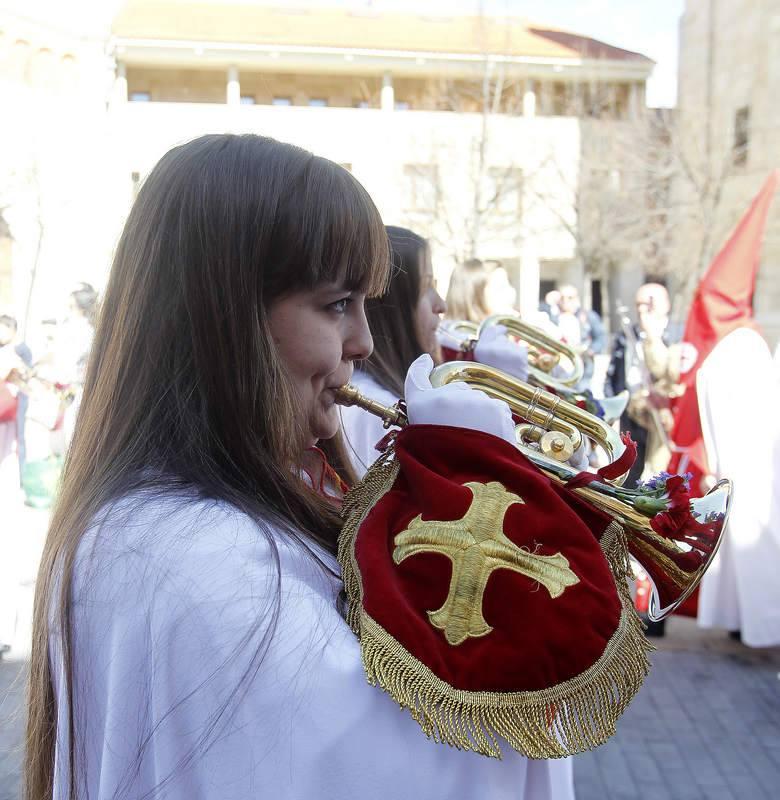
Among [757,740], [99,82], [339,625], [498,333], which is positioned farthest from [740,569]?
[99,82]

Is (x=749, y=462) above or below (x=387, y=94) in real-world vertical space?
below

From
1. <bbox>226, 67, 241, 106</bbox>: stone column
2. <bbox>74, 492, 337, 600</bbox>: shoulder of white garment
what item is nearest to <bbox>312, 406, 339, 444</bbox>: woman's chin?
<bbox>74, 492, 337, 600</bbox>: shoulder of white garment

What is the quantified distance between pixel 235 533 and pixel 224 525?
16 millimetres

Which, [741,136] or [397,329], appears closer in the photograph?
[397,329]

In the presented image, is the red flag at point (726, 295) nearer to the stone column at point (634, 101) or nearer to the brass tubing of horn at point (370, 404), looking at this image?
the brass tubing of horn at point (370, 404)

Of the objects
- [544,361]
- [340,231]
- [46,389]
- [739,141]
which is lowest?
[46,389]

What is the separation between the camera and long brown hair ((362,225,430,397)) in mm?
2965

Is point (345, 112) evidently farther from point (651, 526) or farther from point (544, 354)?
point (651, 526)

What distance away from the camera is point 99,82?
2259cm

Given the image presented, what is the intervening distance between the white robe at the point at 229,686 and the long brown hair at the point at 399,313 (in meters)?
1.94

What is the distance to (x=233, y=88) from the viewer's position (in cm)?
2358

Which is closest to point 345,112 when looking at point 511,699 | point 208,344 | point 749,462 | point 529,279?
point 529,279

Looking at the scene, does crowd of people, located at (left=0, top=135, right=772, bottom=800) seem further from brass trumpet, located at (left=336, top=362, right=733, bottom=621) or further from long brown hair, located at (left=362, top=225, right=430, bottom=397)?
long brown hair, located at (left=362, top=225, right=430, bottom=397)

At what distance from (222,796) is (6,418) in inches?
216
